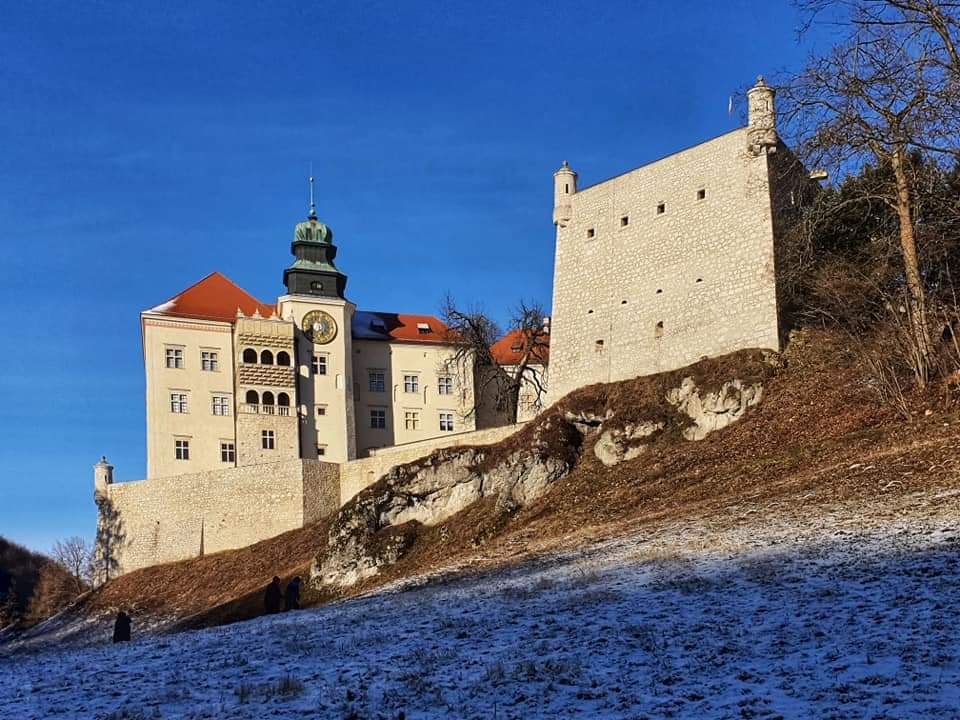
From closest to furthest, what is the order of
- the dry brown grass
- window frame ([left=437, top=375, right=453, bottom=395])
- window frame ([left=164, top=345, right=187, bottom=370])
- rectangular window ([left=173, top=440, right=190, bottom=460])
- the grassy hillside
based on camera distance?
the grassy hillside, the dry brown grass, rectangular window ([left=173, top=440, right=190, bottom=460]), window frame ([left=164, top=345, right=187, bottom=370]), window frame ([left=437, top=375, right=453, bottom=395])

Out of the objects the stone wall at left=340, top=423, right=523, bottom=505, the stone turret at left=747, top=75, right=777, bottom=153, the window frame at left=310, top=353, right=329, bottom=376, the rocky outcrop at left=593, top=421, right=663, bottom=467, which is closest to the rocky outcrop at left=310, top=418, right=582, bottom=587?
the rocky outcrop at left=593, top=421, right=663, bottom=467

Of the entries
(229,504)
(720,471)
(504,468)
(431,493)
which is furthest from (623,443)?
(229,504)

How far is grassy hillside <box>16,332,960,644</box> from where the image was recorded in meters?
21.9

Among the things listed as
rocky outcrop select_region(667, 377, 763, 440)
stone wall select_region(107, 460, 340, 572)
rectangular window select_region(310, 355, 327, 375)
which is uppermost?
rectangular window select_region(310, 355, 327, 375)

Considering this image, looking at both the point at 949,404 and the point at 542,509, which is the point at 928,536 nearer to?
the point at 949,404

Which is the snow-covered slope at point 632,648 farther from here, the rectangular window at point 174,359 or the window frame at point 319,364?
the window frame at point 319,364

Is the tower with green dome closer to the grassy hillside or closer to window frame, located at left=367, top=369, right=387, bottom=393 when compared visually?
window frame, located at left=367, top=369, right=387, bottom=393

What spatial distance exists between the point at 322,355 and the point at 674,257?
23.6 metres

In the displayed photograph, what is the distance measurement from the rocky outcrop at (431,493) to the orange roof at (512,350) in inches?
719

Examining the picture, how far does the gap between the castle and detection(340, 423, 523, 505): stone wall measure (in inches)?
3.4

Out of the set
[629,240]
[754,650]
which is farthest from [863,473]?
[629,240]

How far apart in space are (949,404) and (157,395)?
38259mm

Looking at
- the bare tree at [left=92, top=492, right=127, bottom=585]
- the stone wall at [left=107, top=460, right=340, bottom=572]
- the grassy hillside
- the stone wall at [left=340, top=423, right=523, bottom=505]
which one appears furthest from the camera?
the bare tree at [left=92, top=492, right=127, bottom=585]

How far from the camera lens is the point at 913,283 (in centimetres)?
2638
